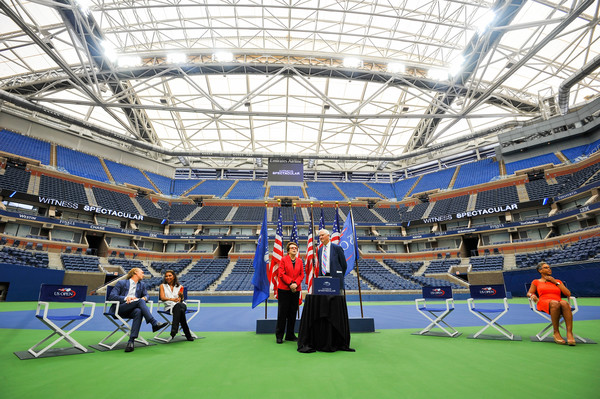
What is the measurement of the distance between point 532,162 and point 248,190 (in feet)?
113

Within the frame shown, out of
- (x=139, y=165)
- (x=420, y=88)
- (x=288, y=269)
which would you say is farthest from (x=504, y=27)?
(x=139, y=165)

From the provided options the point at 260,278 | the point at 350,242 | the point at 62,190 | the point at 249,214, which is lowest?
the point at 260,278

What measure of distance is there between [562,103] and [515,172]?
295 inches

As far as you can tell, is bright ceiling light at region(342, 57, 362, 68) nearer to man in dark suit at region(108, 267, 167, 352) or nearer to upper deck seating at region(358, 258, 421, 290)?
upper deck seating at region(358, 258, 421, 290)

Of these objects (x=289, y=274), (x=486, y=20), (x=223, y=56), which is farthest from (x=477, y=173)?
(x=289, y=274)

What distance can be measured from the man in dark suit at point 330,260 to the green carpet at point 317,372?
54.9 inches

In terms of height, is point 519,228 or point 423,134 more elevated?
point 423,134

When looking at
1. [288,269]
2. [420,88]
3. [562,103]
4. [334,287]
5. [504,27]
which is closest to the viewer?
[334,287]

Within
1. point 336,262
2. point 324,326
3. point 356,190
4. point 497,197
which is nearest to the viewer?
point 324,326

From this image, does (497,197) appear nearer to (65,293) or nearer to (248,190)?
(248,190)

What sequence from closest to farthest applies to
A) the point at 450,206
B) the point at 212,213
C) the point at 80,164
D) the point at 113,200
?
the point at 113,200 < the point at 80,164 < the point at 450,206 < the point at 212,213

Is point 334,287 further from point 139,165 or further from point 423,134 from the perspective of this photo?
point 139,165

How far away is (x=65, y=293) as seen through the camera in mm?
4926

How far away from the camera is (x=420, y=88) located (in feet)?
75.3
